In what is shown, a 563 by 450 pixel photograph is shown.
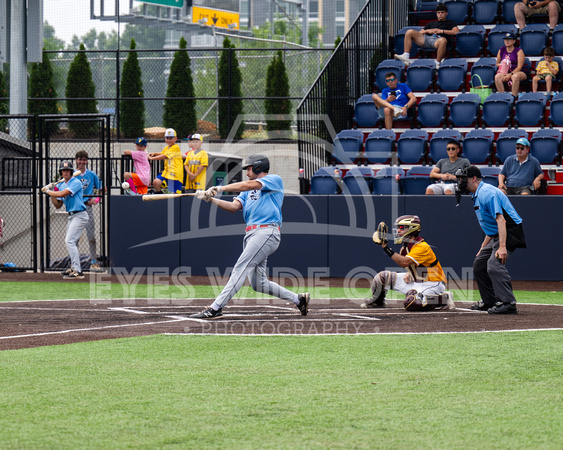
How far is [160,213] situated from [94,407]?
12065mm

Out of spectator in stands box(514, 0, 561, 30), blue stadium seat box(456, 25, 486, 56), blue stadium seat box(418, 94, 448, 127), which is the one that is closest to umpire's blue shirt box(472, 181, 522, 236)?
blue stadium seat box(418, 94, 448, 127)

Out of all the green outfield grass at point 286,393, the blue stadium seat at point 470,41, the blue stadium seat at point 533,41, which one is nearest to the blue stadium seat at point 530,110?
the blue stadium seat at point 533,41

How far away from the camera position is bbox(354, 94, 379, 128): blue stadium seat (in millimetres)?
19484

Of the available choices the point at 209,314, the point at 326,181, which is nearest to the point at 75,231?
the point at 326,181

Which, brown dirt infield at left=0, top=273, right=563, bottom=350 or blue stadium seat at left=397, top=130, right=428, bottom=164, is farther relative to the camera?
blue stadium seat at left=397, top=130, right=428, bottom=164

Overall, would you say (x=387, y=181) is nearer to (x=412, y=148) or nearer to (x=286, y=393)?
(x=412, y=148)

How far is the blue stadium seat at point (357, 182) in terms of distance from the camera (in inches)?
667

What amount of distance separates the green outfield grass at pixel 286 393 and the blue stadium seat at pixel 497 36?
1357 centimetres

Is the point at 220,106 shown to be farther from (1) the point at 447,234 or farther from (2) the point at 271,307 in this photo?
(2) the point at 271,307

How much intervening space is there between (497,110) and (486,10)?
4.56 metres

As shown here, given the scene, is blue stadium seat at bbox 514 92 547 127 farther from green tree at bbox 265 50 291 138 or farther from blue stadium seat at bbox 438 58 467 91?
green tree at bbox 265 50 291 138

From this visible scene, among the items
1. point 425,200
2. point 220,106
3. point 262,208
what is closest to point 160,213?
point 425,200

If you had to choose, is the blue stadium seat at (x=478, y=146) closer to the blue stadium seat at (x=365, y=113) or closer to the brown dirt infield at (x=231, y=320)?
the blue stadium seat at (x=365, y=113)

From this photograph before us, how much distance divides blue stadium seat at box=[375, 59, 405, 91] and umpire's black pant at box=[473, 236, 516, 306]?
9.98 meters
